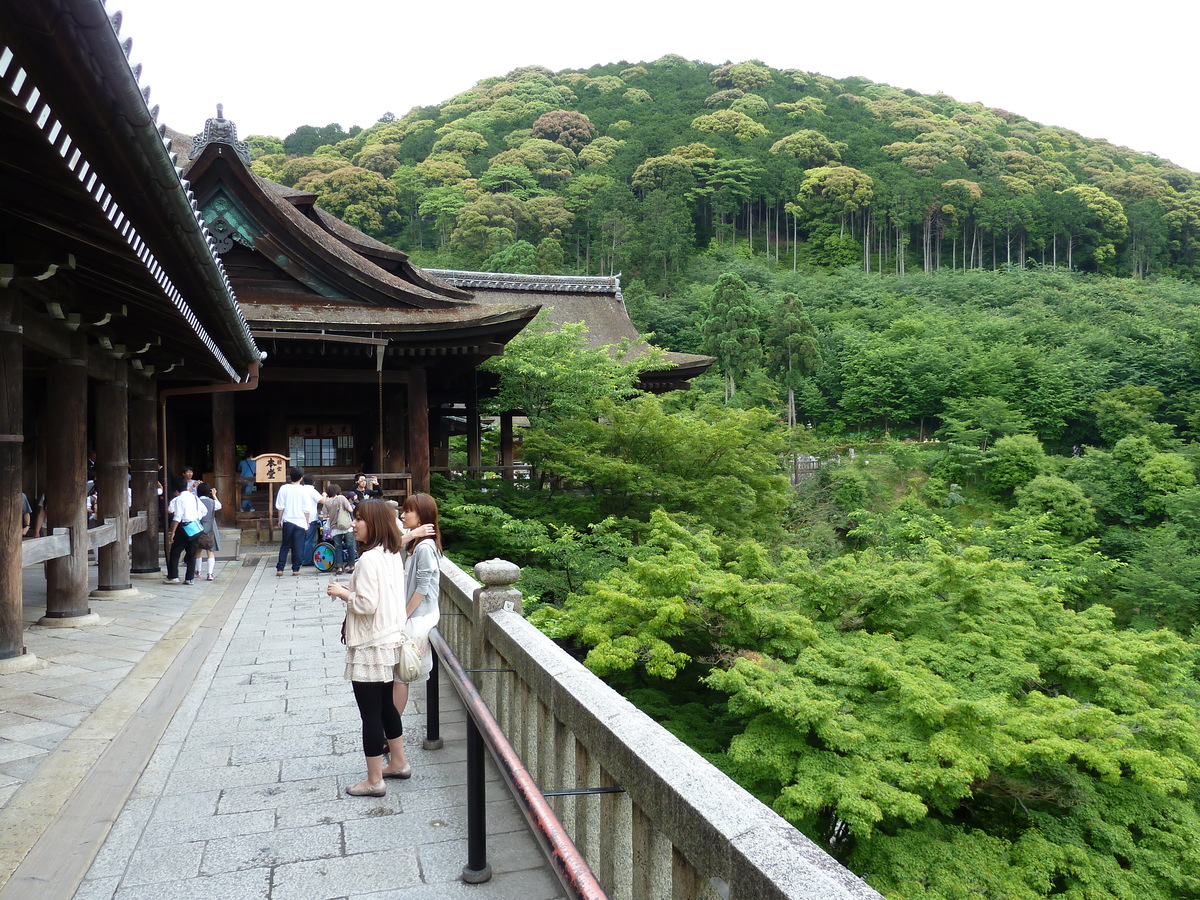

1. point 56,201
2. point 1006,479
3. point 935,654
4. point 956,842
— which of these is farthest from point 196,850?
point 1006,479

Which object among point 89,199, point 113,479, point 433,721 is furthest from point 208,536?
point 89,199

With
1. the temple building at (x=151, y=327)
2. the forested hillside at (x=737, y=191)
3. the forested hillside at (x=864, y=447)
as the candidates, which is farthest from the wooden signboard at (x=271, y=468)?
the forested hillside at (x=737, y=191)

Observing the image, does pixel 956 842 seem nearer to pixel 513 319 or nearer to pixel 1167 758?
pixel 1167 758

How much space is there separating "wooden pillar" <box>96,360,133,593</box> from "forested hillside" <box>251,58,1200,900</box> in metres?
4.80

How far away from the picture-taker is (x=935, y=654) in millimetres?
6789

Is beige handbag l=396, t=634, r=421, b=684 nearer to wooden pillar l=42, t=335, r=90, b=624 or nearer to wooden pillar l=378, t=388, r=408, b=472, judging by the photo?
wooden pillar l=42, t=335, r=90, b=624

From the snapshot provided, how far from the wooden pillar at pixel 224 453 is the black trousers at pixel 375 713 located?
429 inches

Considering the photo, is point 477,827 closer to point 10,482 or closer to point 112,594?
point 10,482

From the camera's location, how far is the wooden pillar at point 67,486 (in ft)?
23.8

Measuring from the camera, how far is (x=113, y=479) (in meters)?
9.15

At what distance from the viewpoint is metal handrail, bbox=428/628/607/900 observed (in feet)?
6.71

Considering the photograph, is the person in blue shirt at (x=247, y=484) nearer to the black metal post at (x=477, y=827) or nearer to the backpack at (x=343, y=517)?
the backpack at (x=343, y=517)

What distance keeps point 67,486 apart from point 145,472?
383cm

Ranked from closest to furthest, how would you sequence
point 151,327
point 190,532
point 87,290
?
point 87,290
point 151,327
point 190,532
